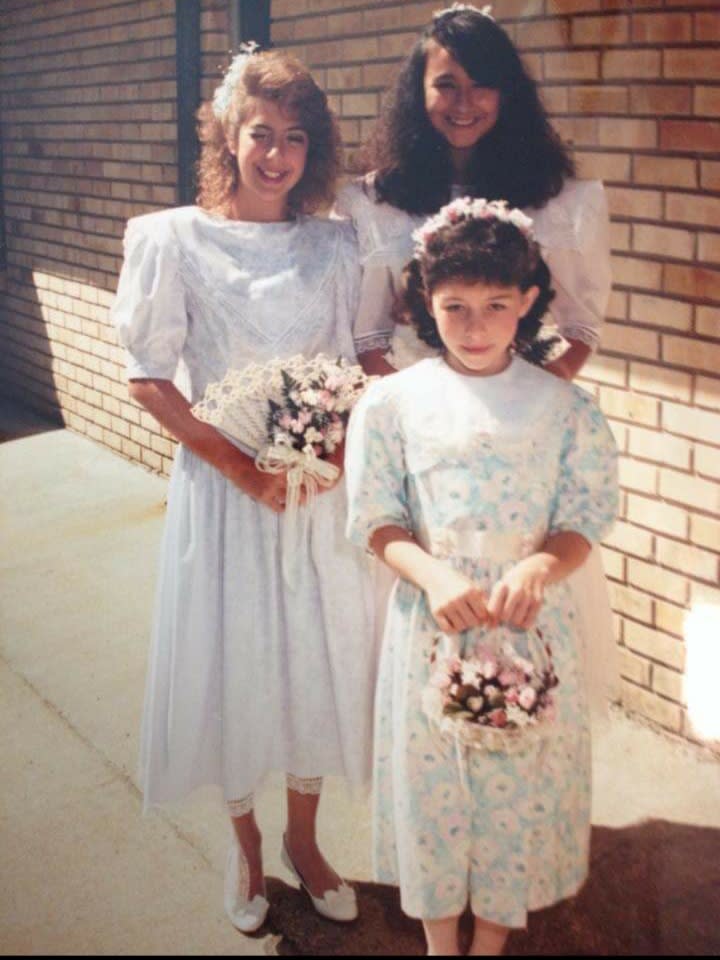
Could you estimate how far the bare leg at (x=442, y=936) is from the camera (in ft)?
8.07

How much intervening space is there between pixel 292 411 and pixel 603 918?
5.04 ft

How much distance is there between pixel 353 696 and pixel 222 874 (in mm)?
710

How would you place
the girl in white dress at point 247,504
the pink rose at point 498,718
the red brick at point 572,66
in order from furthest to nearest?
the red brick at point 572,66 → the girl in white dress at point 247,504 → the pink rose at point 498,718

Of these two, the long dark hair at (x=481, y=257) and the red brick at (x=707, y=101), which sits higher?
the red brick at (x=707, y=101)

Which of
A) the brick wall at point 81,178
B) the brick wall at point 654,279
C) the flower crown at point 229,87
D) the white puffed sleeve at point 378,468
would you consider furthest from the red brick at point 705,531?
the brick wall at point 81,178

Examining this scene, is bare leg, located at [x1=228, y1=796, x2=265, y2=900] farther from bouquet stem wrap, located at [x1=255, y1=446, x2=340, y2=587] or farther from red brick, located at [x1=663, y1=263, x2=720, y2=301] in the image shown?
red brick, located at [x1=663, y1=263, x2=720, y2=301]

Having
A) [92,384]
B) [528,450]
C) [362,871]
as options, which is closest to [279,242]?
[528,450]

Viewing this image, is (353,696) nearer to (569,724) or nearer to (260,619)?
(260,619)

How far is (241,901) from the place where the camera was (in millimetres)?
2881

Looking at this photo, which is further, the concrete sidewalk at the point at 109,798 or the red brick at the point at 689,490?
the red brick at the point at 689,490

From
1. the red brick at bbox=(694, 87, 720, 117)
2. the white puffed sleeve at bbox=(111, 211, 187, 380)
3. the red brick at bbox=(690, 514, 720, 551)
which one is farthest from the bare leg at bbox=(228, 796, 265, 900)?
the red brick at bbox=(694, 87, 720, 117)

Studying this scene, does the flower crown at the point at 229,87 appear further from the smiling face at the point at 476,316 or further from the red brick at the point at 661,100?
the red brick at the point at 661,100

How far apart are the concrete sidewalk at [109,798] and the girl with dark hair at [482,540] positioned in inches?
23.2

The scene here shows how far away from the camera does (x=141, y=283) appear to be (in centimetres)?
267
